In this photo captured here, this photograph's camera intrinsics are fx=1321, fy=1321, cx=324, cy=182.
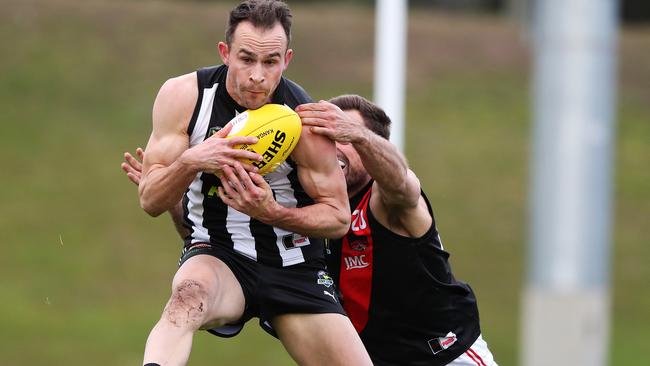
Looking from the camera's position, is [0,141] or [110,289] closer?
[110,289]

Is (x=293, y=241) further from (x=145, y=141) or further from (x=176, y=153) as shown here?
(x=145, y=141)

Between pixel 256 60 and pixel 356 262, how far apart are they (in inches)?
52.0

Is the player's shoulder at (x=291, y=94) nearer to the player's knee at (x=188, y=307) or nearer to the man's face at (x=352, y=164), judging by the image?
the man's face at (x=352, y=164)

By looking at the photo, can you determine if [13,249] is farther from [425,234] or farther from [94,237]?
[425,234]

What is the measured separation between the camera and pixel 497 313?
20.1 m

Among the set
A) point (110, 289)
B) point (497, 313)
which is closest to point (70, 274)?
point (110, 289)

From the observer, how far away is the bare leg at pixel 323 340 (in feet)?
20.6

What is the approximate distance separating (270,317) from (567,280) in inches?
151

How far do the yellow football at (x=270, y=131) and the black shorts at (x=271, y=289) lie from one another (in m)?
0.50

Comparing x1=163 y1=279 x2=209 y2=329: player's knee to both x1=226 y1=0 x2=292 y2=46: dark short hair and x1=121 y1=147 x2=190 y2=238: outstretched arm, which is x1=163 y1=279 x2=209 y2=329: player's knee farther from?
x1=226 y1=0 x2=292 y2=46: dark short hair

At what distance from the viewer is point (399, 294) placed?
689 cm

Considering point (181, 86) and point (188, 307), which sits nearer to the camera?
point (188, 307)

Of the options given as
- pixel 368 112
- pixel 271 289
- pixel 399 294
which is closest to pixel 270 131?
pixel 271 289

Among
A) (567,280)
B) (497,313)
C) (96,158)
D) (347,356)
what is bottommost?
(497,313)
